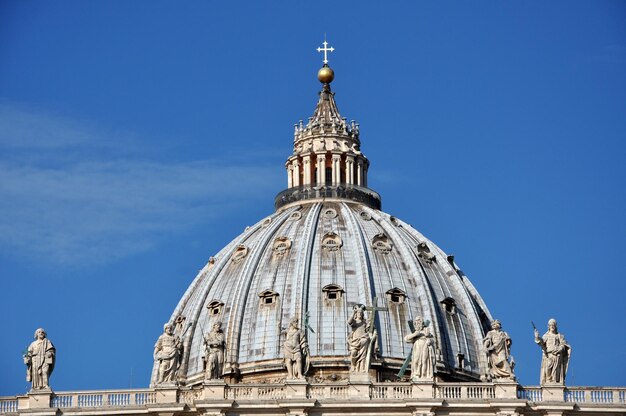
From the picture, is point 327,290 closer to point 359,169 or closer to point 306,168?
point 306,168

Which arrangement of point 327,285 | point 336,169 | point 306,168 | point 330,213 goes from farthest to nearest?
point 336,169 < point 306,168 < point 330,213 < point 327,285

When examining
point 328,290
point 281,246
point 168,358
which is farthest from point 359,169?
point 168,358

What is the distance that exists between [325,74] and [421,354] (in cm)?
7638

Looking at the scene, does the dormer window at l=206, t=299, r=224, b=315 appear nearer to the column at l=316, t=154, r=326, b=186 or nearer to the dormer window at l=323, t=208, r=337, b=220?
the dormer window at l=323, t=208, r=337, b=220

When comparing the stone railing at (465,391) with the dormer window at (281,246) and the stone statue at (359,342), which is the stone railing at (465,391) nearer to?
the stone statue at (359,342)

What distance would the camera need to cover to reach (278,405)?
122312mm

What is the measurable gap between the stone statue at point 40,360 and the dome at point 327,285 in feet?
169

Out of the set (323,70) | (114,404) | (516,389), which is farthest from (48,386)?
(323,70)

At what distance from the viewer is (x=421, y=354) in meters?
123

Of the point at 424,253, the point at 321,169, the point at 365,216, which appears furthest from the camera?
the point at 321,169

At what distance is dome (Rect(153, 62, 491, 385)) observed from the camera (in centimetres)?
18262

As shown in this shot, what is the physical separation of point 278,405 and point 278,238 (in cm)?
7257

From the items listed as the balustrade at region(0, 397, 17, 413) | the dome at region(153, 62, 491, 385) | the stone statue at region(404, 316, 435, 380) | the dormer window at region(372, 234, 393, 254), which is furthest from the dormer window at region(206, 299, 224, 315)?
the stone statue at region(404, 316, 435, 380)

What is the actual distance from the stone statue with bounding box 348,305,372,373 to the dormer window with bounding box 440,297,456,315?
6536 cm
